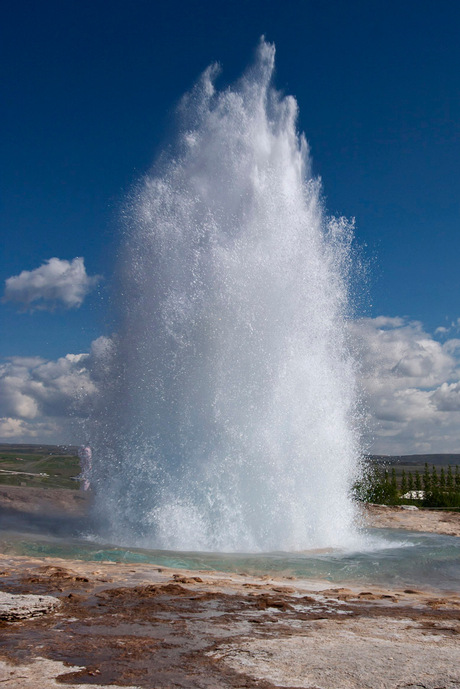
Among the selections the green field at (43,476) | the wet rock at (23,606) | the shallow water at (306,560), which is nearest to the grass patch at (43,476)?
the green field at (43,476)

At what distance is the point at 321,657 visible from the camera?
462cm

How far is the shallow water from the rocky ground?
125cm

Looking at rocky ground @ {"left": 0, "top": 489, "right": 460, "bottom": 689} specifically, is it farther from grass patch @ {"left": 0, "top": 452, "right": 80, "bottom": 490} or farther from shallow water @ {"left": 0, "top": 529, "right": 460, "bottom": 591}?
grass patch @ {"left": 0, "top": 452, "right": 80, "bottom": 490}

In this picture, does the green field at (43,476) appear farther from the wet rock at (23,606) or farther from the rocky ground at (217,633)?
the wet rock at (23,606)

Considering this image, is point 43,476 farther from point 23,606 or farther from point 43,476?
point 23,606

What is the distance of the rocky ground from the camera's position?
417cm

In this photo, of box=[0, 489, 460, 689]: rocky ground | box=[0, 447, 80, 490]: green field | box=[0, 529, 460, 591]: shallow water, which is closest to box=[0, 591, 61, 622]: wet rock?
box=[0, 489, 460, 689]: rocky ground

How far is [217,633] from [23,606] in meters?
2.13

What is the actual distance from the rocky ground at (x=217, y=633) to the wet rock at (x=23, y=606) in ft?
0.06

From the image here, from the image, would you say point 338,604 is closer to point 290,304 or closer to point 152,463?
point 152,463

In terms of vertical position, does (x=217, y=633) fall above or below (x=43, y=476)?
below

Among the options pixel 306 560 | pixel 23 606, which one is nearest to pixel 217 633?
pixel 23 606

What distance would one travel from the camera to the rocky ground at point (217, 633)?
4.17 meters

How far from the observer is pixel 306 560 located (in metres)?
11.4
